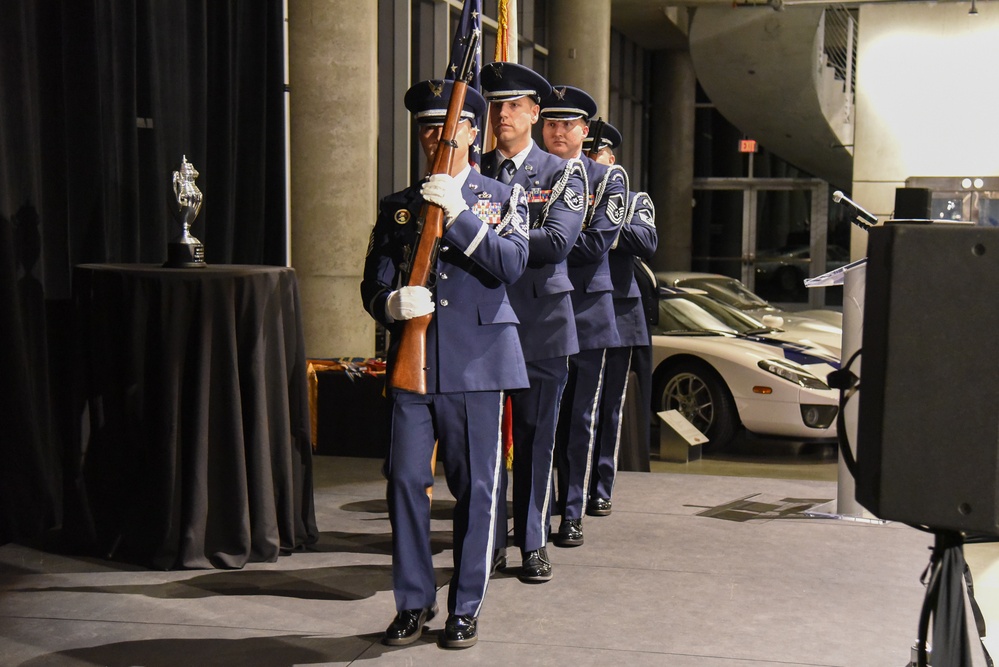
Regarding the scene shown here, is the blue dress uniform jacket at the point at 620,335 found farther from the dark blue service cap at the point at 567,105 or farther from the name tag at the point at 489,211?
the name tag at the point at 489,211

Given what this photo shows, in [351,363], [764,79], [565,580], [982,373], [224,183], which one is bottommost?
[565,580]

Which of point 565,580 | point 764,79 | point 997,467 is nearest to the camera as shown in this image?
point 997,467

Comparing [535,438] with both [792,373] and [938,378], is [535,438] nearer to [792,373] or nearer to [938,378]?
[938,378]

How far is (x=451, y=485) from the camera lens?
3420 mm

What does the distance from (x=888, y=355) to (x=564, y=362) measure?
216cm

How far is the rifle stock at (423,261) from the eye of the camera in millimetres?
3268

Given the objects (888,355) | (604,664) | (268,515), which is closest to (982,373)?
(888,355)

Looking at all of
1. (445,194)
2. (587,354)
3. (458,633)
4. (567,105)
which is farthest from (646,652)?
(567,105)

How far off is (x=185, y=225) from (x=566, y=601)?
79.6 inches

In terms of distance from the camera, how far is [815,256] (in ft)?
68.7

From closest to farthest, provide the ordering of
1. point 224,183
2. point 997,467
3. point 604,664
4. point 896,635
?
1. point 997,467
2. point 604,664
3. point 896,635
4. point 224,183

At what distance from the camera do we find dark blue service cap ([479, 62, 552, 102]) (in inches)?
156

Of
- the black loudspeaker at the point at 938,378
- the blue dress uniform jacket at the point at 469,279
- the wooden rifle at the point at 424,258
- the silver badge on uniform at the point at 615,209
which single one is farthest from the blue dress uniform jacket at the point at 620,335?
the black loudspeaker at the point at 938,378

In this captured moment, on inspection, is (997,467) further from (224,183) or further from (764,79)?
(764,79)
